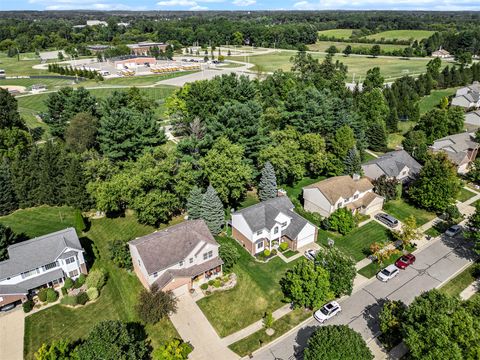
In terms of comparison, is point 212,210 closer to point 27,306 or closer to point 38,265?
point 38,265

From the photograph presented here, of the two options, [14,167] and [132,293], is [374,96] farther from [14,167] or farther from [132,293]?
[14,167]

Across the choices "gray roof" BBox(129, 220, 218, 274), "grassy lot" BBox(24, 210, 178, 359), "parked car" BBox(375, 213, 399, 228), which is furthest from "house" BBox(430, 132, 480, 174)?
"grassy lot" BBox(24, 210, 178, 359)

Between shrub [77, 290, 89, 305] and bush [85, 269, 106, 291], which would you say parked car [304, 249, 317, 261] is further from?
shrub [77, 290, 89, 305]

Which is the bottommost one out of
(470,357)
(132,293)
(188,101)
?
(132,293)

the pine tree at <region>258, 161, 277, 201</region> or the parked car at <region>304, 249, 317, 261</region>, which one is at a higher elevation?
the pine tree at <region>258, 161, 277, 201</region>

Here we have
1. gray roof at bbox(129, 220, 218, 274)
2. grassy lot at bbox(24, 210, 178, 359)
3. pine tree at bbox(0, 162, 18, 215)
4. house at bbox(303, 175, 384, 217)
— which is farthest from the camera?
pine tree at bbox(0, 162, 18, 215)

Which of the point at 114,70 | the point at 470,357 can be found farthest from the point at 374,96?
the point at 114,70
